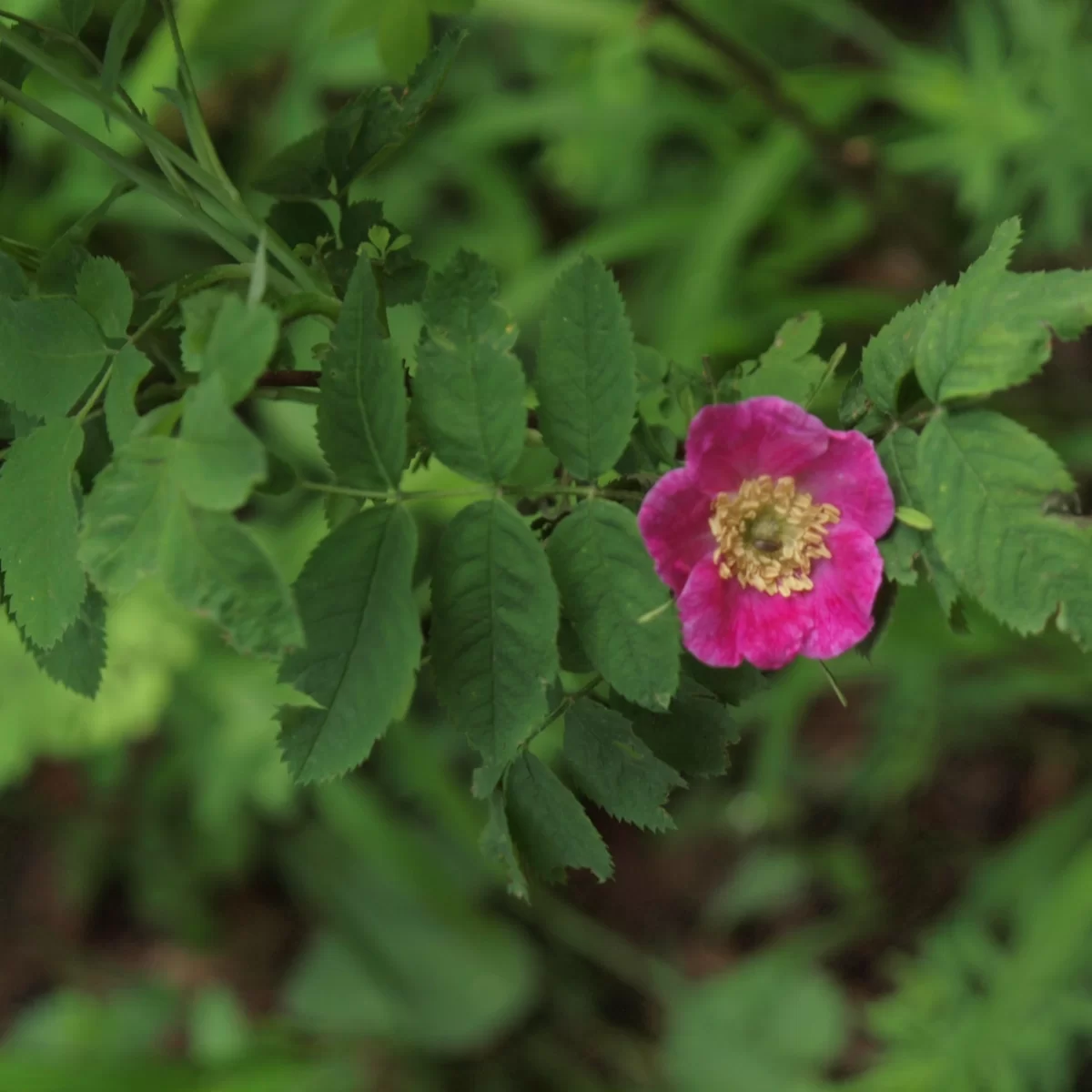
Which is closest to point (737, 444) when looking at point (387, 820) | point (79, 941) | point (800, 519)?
point (800, 519)

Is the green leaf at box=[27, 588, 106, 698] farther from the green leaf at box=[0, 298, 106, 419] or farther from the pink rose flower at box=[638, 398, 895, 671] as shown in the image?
the pink rose flower at box=[638, 398, 895, 671]

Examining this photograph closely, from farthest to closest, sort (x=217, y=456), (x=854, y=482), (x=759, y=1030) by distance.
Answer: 1. (x=759, y=1030)
2. (x=854, y=482)
3. (x=217, y=456)

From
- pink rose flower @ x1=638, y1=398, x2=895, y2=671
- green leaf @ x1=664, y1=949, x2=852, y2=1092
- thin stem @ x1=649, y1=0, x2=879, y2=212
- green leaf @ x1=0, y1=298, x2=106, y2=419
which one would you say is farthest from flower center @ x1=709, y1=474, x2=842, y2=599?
green leaf @ x1=664, y1=949, x2=852, y2=1092

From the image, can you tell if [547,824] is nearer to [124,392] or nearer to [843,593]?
[843,593]

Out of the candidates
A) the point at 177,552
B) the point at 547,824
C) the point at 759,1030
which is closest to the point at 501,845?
the point at 547,824

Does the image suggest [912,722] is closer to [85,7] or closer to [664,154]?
[664,154]

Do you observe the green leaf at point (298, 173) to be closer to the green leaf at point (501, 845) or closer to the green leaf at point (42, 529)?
the green leaf at point (42, 529)
